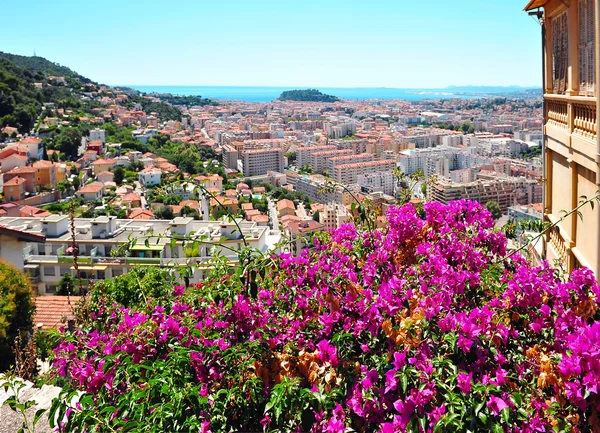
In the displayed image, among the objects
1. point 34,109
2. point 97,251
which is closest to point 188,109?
point 34,109

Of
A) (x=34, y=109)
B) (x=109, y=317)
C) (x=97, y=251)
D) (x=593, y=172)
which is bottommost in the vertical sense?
(x=97, y=251)

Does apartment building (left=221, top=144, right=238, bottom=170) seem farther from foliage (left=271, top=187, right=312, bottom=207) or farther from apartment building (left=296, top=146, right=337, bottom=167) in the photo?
foliage (left=271, top=187, right=312, bottom=207)

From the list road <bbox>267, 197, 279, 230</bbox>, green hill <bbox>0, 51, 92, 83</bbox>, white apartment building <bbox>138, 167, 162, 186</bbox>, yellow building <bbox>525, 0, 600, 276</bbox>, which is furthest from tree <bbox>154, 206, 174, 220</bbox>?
green hill <bbox>0, 51, 92, 83</bbox>

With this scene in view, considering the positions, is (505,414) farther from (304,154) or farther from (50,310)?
(304,154)

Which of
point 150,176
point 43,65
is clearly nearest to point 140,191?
point 150,176

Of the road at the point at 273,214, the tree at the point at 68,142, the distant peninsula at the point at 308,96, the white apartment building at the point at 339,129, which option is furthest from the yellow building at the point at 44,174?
the distant peninsula at the point at 308,96

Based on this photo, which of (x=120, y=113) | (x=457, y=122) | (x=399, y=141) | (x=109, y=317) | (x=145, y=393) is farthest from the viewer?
(x=457, y=122)

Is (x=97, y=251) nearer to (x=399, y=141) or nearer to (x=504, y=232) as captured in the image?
(x=504, y=232)
